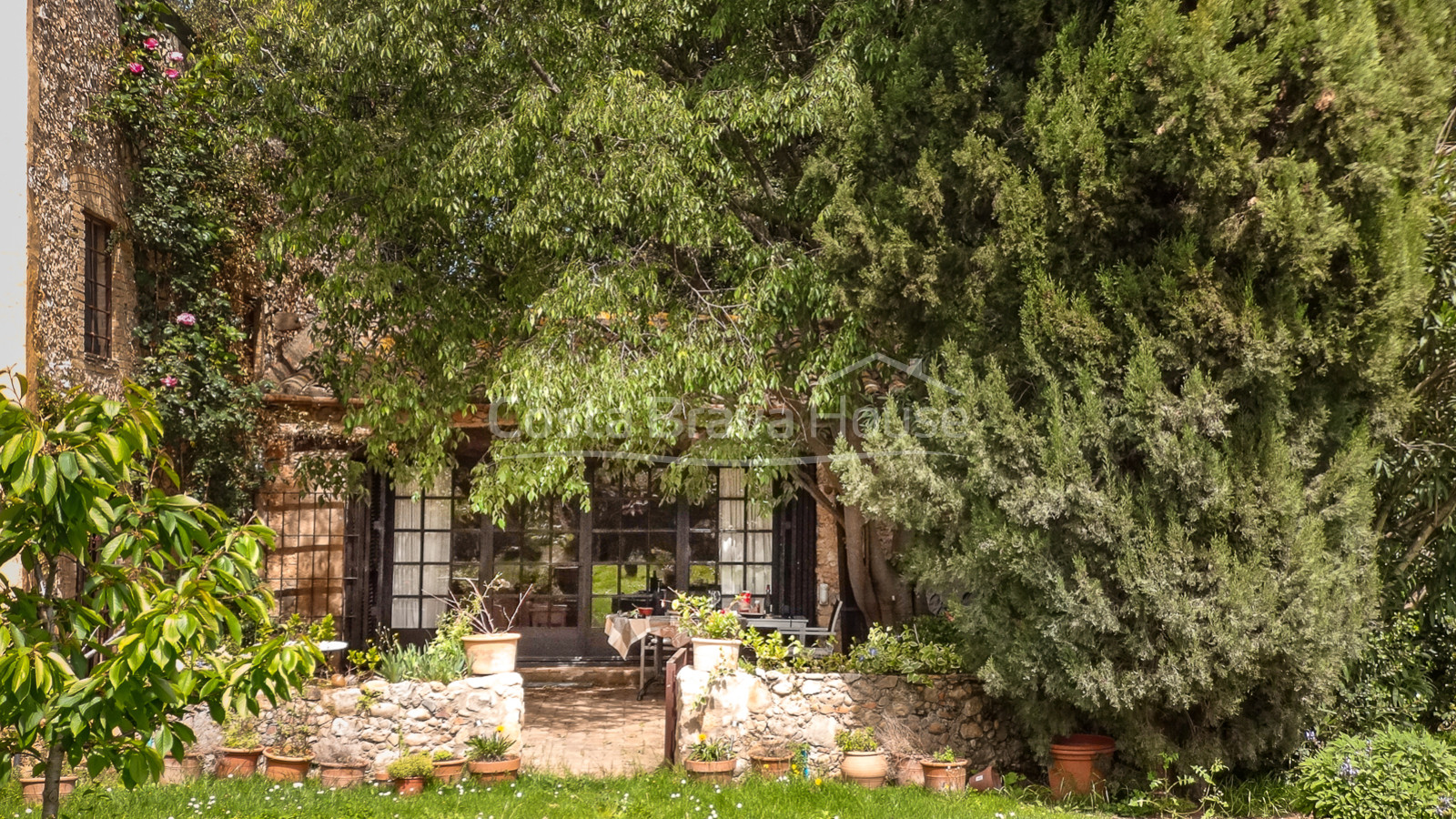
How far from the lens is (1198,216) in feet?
17.7

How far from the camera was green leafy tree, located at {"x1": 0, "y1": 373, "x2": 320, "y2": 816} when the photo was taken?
9.57ft

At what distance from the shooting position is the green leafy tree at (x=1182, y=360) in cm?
522

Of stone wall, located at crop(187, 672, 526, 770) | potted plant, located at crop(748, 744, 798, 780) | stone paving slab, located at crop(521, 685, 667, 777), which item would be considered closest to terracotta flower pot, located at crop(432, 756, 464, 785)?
stone wall, located at crop(187, 672, 526, 770)

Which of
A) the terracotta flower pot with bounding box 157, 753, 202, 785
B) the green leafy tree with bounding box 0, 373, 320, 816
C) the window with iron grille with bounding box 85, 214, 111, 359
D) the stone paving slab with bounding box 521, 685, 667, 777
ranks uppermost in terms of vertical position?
the window with iron grille with bounding box 85, 214, 111, 359

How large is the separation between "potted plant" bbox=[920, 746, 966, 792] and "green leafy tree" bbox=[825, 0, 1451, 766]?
56 centimetres

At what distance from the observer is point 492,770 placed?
6145 millimetres

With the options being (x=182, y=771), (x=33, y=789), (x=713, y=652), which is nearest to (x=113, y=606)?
(x=33, y=789)

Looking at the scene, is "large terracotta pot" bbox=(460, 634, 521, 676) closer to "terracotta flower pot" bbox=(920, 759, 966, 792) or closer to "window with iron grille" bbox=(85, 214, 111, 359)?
"terracotta flower pot" bbox=(920, 759, 966, 792)

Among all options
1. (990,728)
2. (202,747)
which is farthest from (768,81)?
(202,747)

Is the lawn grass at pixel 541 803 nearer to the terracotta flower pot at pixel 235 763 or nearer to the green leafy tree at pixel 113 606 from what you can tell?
the terracotta flower pot at pixel 235 763

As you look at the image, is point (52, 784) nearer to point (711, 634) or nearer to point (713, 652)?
point (713, 652)

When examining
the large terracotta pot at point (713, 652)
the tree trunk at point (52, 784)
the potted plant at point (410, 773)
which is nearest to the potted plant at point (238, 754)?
the potted plant at point (410, 773)

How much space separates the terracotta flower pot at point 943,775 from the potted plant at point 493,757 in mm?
2394

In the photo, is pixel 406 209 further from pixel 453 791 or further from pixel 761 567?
pixel 761 567
